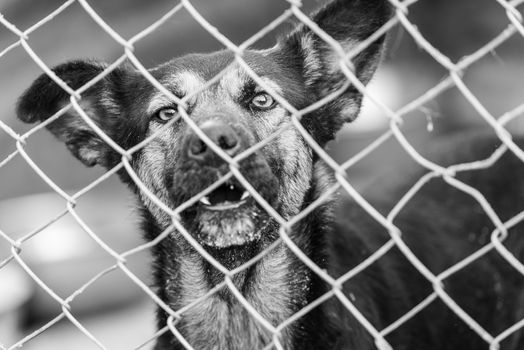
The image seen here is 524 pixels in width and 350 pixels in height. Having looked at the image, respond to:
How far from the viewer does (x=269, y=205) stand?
3.06 meters

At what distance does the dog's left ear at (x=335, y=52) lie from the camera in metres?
3.00

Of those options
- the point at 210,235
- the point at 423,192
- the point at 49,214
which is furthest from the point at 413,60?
the point at 210,235

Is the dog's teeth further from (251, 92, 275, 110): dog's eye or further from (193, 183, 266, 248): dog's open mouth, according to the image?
(251, 92, 275, 110): dog's eye

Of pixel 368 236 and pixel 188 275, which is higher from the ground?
pixel 188 275

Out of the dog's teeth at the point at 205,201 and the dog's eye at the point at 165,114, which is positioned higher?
the dog's eye at the point at 165,114

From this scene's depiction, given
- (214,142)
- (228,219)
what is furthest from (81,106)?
(214,142)

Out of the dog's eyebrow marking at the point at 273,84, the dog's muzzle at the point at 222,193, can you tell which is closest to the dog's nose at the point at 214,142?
the dog's muzzle at the point at 222,193

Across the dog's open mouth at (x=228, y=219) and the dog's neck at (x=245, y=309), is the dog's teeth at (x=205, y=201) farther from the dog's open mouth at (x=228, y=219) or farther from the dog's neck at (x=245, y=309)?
the dog's neck at (x=245, y=309)

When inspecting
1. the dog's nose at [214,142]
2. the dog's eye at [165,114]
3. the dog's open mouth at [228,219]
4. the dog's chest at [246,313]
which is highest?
the dog's eye at [165,114]

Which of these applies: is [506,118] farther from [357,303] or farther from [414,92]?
[414,92]

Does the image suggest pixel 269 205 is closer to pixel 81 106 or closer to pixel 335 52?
pixel 335 52

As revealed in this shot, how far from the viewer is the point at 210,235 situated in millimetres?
3037

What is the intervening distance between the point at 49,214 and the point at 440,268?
16.0 feet

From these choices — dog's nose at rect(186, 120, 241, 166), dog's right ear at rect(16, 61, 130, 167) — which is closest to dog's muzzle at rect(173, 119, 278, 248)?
dog's nose at rect(186, 120, 241, 166)
